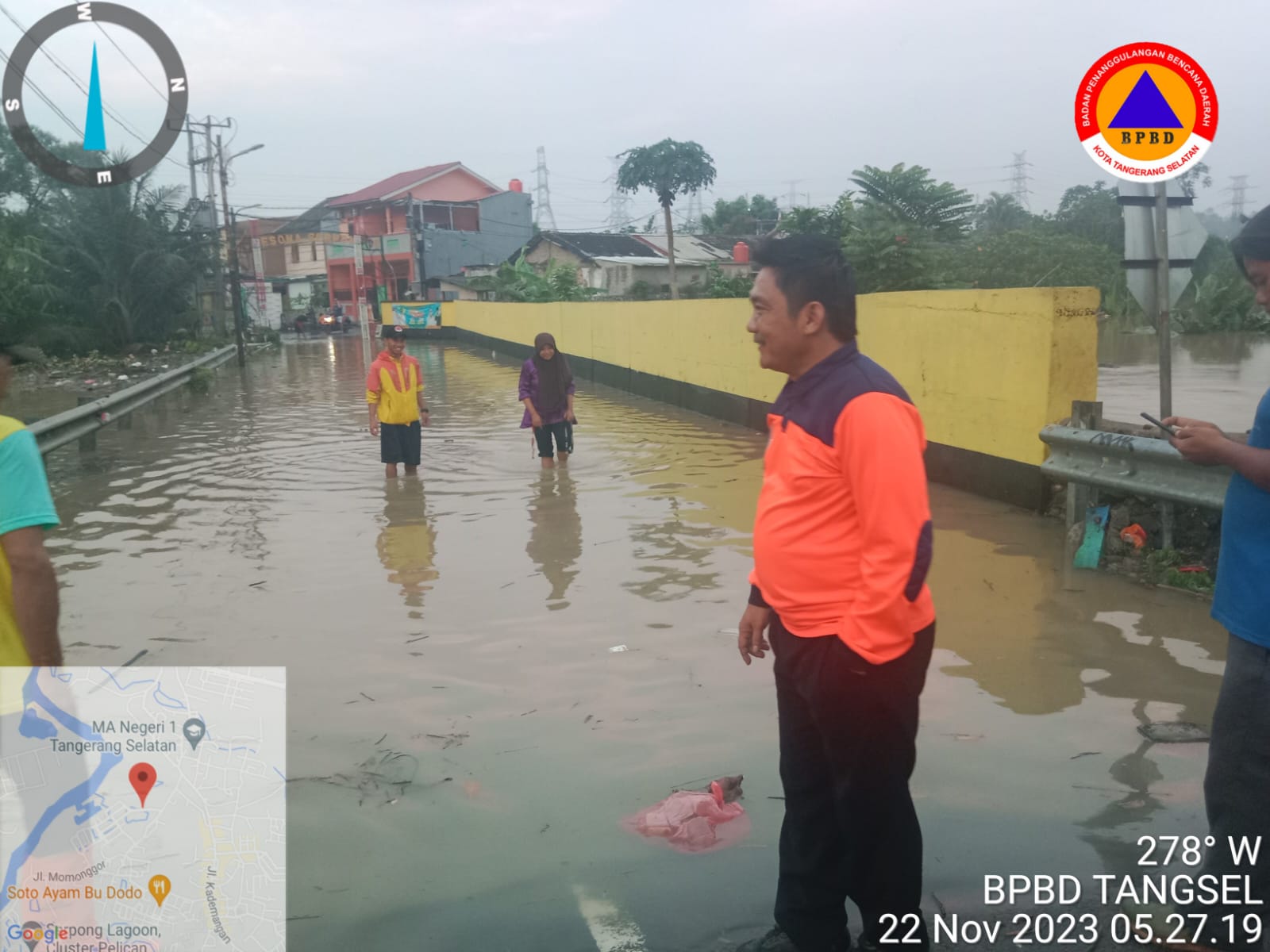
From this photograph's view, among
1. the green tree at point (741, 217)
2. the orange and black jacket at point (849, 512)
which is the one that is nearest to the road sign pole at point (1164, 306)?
the orange and black jacket at point (849, 512)

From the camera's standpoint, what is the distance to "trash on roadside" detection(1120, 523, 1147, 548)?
644cm

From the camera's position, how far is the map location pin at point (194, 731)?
3.76m

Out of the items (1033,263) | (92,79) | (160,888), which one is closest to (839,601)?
(160,888)

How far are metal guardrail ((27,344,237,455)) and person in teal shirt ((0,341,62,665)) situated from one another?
19.3ft

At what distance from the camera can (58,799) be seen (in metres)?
2.91

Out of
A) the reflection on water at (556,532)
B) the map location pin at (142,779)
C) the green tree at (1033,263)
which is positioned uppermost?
the green tree at (1033,263)

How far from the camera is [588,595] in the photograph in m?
6.78

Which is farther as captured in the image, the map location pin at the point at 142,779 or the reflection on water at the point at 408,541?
the reflection on water at the point at 408,541

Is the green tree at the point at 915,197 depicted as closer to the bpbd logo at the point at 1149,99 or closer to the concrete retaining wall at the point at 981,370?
the concrete retaining wall at the point at 981,370

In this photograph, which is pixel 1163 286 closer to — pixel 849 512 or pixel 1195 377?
pixel 849 512

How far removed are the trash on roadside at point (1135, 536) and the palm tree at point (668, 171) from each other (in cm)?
3078

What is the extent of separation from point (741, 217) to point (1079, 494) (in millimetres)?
59582

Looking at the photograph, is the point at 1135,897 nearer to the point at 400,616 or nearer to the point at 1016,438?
the point at 400,616

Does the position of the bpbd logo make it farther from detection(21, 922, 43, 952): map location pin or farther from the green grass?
detection(21, 922, 43, 952): map location pin
